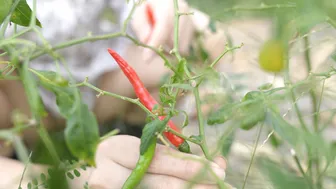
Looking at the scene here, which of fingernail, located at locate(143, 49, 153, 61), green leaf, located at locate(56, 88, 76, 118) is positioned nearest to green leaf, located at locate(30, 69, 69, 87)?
green leaf, located at locate(56, 88, 76, 118)

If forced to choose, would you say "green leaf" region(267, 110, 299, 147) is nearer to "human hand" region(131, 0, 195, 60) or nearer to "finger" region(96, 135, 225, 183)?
"finger" region(96, 135, 225, 183)

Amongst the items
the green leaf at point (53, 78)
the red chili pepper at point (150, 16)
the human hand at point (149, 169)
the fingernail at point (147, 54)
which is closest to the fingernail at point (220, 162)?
the human hand at point (149, 169)

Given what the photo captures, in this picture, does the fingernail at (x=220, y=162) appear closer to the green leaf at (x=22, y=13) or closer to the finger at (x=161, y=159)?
the finger at (x=161, y=159)

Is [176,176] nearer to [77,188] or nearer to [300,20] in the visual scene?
[77,188]

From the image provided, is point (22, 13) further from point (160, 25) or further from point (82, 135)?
point (160, 25)

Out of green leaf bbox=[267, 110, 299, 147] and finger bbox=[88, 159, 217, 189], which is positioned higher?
green leaf bbox=[267, 110, 299, 147]

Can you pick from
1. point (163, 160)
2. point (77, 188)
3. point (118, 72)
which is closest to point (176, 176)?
point (163, 160)
